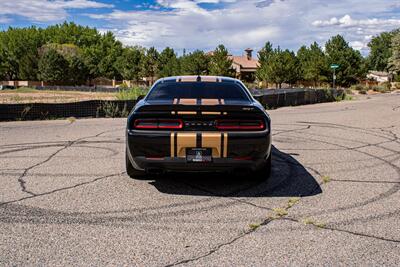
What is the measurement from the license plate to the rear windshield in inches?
43.2

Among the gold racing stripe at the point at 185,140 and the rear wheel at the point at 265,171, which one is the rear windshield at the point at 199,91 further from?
the gold racing stripe at the point at 185,140

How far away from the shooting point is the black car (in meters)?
4.85

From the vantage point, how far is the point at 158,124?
4.95 metres

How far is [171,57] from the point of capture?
84.1 m

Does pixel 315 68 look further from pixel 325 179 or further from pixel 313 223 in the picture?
pixel 313 223

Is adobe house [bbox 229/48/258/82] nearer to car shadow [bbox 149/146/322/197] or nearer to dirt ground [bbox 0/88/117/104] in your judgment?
dirt ground [bbox 0/88/117/104]

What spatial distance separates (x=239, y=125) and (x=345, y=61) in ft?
208

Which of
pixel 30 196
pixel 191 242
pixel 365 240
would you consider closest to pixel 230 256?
pixel 191 242

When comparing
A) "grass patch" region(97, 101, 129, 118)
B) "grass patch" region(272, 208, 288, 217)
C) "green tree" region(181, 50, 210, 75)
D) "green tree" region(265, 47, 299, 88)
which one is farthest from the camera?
"green tree" region(181, 50, 210, 75)

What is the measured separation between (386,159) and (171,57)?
7862 cm

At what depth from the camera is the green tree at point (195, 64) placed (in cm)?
7156

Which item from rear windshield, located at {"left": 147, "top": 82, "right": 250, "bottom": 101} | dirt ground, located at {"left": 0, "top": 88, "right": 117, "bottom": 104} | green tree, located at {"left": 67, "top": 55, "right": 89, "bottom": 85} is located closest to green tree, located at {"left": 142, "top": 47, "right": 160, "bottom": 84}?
green tree, located at {"left": 67, "top": 55, "right": 89, "bottom": 85}

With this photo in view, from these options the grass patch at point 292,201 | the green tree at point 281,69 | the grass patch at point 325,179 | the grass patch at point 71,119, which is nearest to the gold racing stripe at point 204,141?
the grass patch at point 292,201

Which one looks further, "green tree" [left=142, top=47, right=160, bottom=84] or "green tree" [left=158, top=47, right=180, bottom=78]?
"green tree" [left=142, top=47, right=160, bottom=84]
